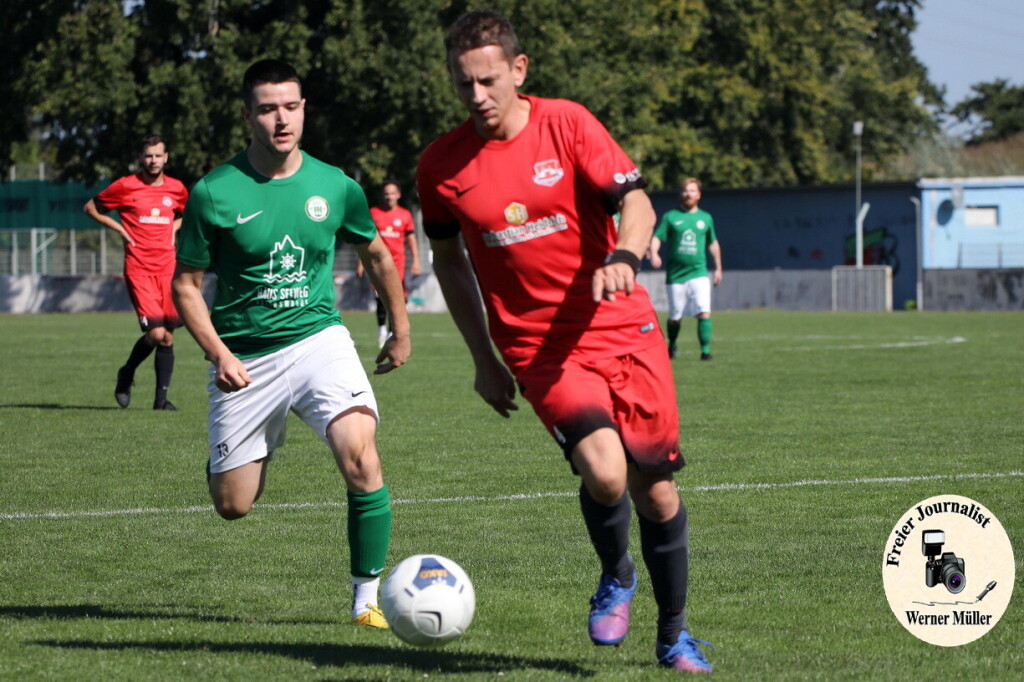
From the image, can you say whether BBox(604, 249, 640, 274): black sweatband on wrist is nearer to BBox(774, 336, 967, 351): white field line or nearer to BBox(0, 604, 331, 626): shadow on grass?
BBox(0, 604, 331, 626): shadow on grass

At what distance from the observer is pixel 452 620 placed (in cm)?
463

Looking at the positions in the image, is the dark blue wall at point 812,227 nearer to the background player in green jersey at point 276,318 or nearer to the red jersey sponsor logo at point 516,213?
the background player in green jersey at point 276,318

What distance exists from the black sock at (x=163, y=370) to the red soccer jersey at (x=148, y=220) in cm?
70

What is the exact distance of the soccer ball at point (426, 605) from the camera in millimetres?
4605

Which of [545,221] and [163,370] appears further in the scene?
[163,370]

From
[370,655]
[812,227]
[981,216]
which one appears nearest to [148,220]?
[370,655]

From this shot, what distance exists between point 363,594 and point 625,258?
1.81 meters

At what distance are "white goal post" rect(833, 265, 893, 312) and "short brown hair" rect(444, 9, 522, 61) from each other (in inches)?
1493

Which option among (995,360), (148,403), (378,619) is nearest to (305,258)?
(378,619)

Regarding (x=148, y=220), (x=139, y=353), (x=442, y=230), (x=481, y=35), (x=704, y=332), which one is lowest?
(x=704, y=332)

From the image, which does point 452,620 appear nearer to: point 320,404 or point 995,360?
point 320,404

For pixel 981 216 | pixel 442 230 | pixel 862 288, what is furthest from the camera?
pixel 981 216

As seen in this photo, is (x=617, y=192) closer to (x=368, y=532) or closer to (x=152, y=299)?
(x=368, y=532)

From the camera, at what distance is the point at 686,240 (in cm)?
1955
